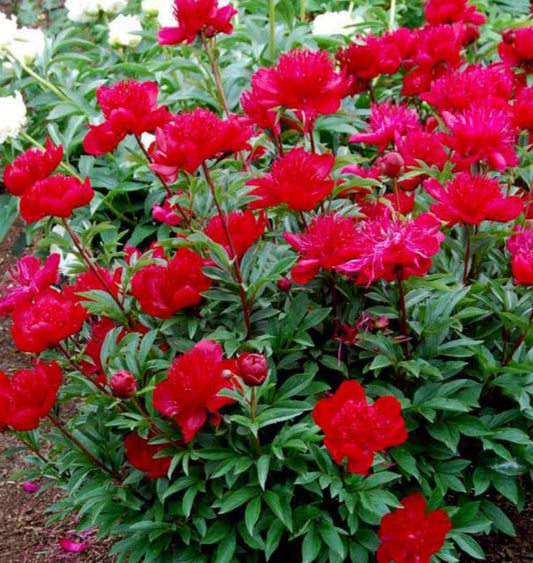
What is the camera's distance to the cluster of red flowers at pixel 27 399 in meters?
1.46

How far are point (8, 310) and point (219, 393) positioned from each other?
25.4 inches

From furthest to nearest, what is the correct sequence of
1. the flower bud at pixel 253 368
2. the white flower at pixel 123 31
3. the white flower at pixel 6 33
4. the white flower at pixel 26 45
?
the white flower at pixel 123 31 < the white flower at pixel 26 45 < the white flower at pixel 6 33 < the flower bud at pixel 253 368

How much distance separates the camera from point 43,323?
1433 mm

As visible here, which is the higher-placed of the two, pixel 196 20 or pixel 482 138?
pixel 196 20

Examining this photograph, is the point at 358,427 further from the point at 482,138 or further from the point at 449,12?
the point at 449,12

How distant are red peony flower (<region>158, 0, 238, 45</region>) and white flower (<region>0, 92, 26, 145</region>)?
94 cm

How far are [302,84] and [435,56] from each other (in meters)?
0.91

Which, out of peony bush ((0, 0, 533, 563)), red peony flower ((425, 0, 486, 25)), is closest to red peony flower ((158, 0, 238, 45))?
peony bush ((0, 0, 533, 563))

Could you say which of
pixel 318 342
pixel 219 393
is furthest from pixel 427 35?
pixel 219 393

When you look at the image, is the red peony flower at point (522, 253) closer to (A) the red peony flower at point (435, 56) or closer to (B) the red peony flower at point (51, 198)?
(A) the red peony flower at point (435, 56)

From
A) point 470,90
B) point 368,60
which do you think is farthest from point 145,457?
point 368,60

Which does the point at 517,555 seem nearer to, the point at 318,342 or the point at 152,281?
the point at 318,342

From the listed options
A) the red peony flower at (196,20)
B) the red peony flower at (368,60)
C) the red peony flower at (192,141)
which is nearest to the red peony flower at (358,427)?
the red peony flower at (192,141)

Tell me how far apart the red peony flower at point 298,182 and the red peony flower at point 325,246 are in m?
0.05
